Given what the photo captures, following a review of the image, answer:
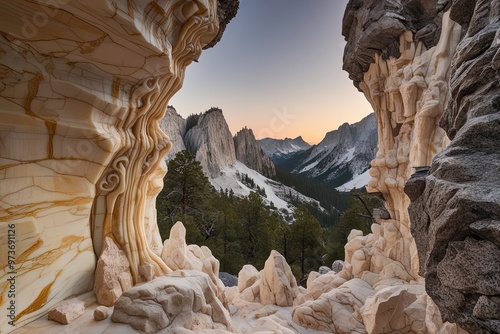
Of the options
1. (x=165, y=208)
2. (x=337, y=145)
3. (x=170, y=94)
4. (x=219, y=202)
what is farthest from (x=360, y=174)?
(x=170, y=94)

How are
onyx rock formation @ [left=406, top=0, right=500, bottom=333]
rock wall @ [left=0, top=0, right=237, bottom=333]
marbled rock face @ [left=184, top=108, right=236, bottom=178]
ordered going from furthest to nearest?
Answer: marbled rock face @ [left=184, top=108, right=236, bottom=178]
rock wall @ [left=0, top=0, right=237, bottom=333]
onyx rock formation @ [left=406, top=0, right=500, bottom=333]

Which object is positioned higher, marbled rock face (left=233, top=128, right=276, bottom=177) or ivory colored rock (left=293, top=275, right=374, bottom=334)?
marbled rock face (left=233, top=128, right=276, bottom=177)

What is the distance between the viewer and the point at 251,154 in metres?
69.9

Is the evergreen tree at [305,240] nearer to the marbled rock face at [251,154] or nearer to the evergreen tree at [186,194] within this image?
the evergreen tree at [186,194]

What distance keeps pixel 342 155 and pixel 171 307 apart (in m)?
118

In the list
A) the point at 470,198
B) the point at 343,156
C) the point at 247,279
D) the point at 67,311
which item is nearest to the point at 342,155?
the point at 343,156

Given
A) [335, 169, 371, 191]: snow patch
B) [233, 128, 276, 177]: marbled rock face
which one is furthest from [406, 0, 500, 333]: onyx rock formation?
[335, 169, 371, 191]: snow patch

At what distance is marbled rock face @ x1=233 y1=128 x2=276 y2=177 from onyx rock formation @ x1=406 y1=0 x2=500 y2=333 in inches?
2540

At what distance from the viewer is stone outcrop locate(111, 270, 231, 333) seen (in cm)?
420

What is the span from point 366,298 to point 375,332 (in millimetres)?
1726

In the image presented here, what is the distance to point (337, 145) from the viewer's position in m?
120

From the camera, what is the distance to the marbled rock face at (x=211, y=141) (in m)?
49.7

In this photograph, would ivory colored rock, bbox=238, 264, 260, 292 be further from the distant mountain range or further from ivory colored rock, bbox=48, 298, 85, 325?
the distant mountain range

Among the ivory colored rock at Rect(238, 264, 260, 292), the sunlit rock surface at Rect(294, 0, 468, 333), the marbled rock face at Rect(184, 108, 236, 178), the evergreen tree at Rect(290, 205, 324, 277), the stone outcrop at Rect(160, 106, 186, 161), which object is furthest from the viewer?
the marbled rock face at Rect(184, 108, 236, 178)
